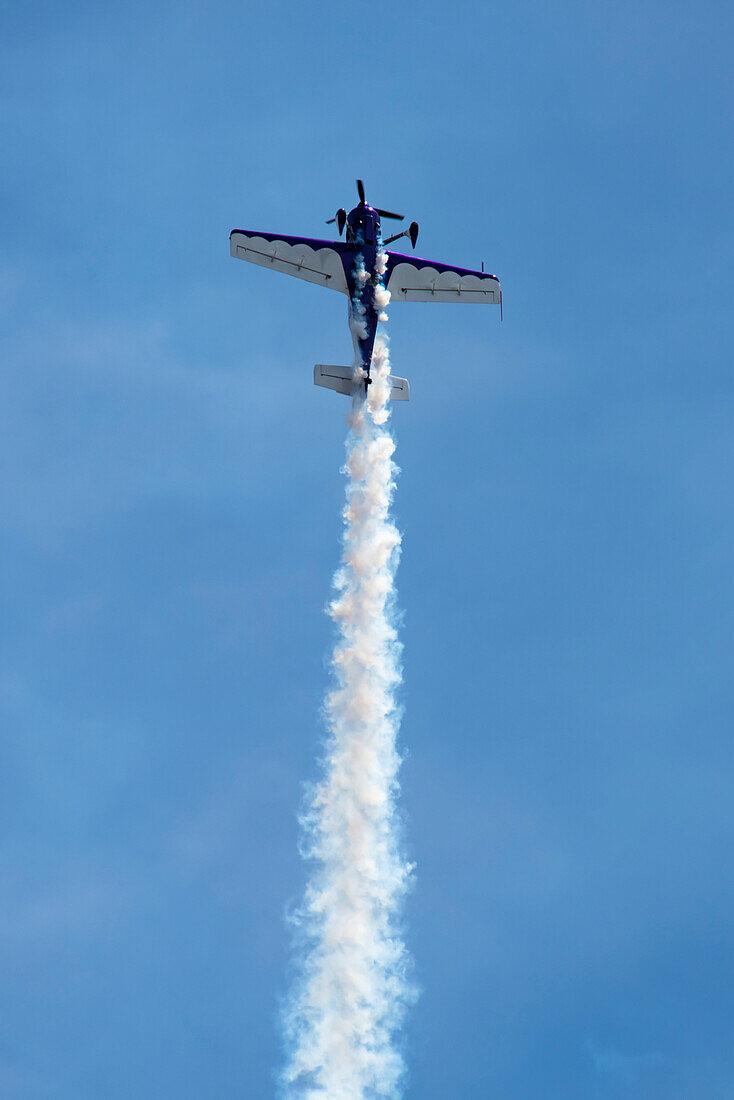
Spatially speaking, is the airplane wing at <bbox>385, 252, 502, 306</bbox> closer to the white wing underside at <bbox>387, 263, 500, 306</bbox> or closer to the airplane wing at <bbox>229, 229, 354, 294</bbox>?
the white wing underside at <bbox>387, 263, 500, 306</bbox>

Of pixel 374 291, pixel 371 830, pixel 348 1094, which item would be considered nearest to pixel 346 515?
pixel 374 291

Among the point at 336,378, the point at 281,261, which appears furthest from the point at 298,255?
the point at 336,378

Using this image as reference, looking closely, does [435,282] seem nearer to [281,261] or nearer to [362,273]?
[362,273]

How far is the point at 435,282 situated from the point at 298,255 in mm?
6297

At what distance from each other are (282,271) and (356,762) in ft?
72.0

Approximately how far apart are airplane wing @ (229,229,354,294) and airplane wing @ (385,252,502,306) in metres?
2.40

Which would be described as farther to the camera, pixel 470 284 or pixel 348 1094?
pixel 470 284

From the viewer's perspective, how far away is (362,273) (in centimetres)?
5862

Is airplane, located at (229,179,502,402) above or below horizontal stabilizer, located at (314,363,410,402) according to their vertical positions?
above

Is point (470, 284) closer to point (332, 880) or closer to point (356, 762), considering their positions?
point (356, 762)

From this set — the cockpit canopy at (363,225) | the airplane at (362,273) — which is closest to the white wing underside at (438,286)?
the airplane at (362,273)

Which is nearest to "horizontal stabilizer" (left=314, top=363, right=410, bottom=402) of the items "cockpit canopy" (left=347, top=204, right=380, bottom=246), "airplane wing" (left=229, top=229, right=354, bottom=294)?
"airplane wing" (left=229, top=229, right=354, bottom=294)

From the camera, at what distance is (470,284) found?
61.8 m

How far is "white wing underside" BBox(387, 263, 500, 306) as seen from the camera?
60.9m
